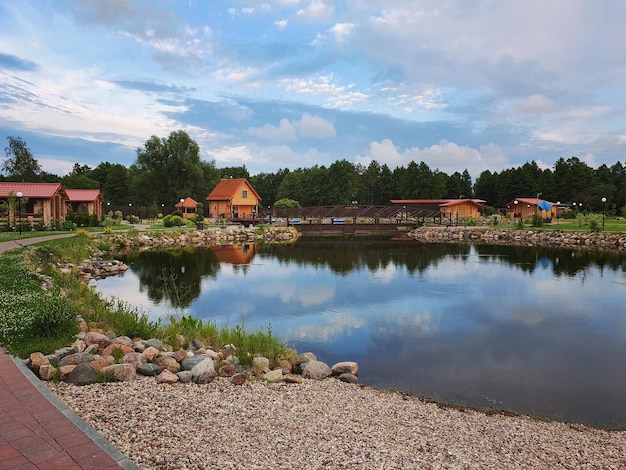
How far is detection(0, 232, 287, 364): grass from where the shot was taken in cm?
650

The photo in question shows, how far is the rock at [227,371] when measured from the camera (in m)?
6.58

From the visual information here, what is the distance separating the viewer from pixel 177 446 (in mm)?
3992

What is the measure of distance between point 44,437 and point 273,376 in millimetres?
3387

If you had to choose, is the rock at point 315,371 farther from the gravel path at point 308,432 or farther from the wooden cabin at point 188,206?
the wooden cabin at point 188,206

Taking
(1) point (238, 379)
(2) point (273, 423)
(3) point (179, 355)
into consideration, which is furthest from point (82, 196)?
(2) point (273, 423)

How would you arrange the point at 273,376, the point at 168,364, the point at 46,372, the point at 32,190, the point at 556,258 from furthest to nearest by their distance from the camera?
1. the point at 32,190
2. the point at 556,258
3. the point at 273,376
4. the point at 168,364
5. the point at 46,372

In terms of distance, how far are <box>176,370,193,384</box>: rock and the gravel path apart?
190 mm

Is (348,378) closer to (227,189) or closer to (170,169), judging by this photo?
(227,189)

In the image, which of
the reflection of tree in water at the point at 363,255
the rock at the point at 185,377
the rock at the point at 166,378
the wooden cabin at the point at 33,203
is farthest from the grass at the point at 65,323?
the wooden cabin at the point at 33,203

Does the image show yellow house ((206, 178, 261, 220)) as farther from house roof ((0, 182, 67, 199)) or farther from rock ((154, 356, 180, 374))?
rock ((154, 356, 180, 374))

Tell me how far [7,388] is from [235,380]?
8.50 feet

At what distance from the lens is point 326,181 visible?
6469cm

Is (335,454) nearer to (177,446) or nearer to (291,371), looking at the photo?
(177,446)

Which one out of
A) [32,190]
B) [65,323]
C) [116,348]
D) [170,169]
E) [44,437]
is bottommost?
[116,348]
